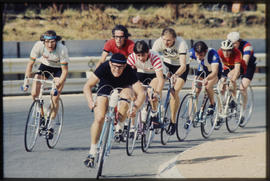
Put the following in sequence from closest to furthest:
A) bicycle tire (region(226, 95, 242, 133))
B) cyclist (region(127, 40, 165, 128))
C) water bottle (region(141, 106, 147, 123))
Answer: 1. water bottle (region(141, 106, 147, 123))
2. cyclist (region(127, 40, 165, 128))
3. bicycle tire (region(226, 95, 242, 133))

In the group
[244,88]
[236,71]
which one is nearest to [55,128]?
[236,71]

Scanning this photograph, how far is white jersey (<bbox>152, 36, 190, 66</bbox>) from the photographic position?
33.7 feet

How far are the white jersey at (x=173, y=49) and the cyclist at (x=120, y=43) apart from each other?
0.49 m

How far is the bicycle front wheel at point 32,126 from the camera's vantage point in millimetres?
9151

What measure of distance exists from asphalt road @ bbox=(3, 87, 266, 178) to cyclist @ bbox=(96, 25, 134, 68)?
5.89 ft

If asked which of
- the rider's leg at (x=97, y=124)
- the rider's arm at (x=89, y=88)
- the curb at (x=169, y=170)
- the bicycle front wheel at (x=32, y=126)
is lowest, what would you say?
the curb at (x=169, y=170)

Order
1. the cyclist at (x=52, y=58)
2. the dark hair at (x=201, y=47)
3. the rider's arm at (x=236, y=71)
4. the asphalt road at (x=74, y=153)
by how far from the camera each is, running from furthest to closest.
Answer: the rider's arm at (x=236, y=71)
the dark hair at (x=201, y=47)
the cyclist at (x=52, y=58)
the asphalt road at (x=74, y=153)

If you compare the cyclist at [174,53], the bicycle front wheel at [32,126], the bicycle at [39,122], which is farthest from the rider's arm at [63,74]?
the cyclist at [174,53]

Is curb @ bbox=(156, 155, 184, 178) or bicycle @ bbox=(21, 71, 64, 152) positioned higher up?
bicycle @ bbox=(21, 71, 64, 152)

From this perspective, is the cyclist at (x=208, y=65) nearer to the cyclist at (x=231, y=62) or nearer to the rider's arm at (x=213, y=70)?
the rider's arm at (x=213, y=70)

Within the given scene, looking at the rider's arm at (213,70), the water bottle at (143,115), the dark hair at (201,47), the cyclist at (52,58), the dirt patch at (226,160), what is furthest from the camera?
the rider's arm at (213,70)

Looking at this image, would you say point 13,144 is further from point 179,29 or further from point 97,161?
point 179,29

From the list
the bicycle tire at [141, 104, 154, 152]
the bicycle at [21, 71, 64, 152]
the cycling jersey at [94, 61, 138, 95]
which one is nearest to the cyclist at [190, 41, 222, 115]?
the bicycle tire at [141, 104, 154, 152]

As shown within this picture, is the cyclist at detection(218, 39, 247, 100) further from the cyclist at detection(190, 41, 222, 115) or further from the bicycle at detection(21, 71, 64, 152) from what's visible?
the bicycle at detection(21, 71, 64, 152)
